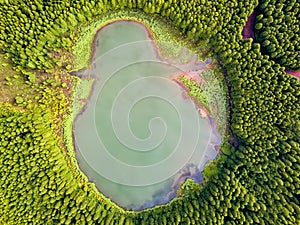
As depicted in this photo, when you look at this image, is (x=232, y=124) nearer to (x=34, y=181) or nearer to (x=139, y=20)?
(x=139, y=20)

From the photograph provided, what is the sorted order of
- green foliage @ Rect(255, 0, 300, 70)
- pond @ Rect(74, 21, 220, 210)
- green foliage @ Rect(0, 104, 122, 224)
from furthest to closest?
pond @ Rect(74, 21, 220, 210), green foliage @ Rect(255, 0, 300, 70), green foliage @ Rect(0, 104, 122, 224)

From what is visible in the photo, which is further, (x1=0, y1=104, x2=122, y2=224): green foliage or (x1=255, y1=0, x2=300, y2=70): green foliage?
(x1=255, y1=0, x2=300, y2=70): green foliage

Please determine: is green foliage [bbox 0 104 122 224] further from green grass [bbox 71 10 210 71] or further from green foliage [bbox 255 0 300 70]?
green foliage [bbox 255 0 300 70]

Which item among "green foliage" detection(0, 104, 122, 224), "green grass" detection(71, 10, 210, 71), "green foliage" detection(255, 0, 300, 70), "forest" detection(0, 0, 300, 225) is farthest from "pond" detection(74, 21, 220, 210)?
"green foliage" detection(255, 0, 300, 70)

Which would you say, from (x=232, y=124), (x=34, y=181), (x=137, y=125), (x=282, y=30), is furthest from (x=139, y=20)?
(x=34, y=181)

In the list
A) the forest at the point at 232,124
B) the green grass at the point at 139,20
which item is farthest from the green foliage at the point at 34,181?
the green grass at the point at 139,20

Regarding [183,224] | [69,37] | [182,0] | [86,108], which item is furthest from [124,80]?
[183,224]

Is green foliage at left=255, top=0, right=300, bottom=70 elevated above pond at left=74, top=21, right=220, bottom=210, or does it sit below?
above

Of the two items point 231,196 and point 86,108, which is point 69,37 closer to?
point 86,108

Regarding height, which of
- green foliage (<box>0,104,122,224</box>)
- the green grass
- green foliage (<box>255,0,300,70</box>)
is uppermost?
green foliage (<box>255,0,300,70</box>)
